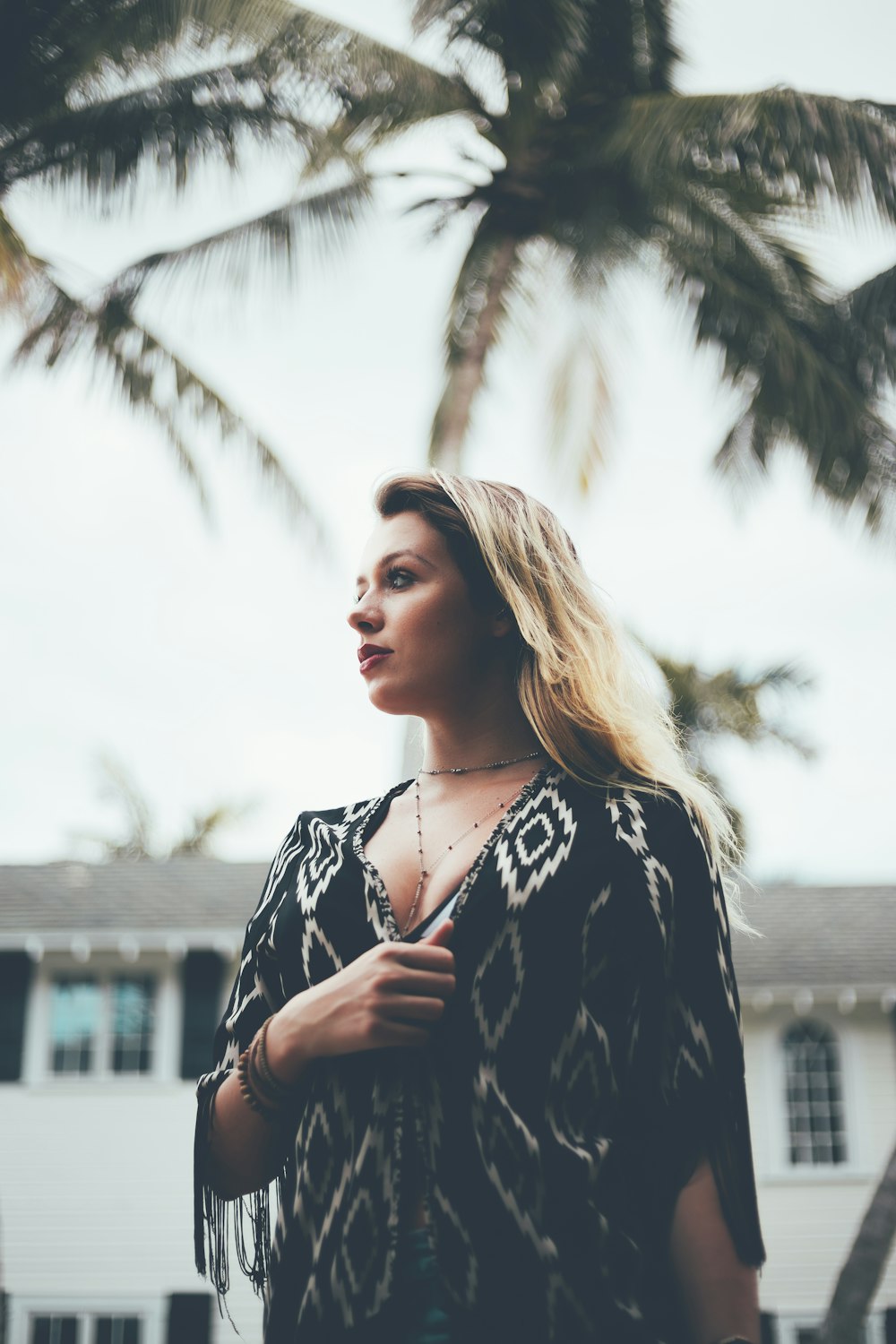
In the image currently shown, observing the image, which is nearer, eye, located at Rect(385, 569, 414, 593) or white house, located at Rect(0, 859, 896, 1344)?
eye, located at Rect(385, 569, 414, 593)

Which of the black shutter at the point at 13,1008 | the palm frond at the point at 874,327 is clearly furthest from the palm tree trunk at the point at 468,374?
the black shutter at the point at 13,1008

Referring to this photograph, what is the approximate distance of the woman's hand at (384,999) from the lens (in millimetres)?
1421

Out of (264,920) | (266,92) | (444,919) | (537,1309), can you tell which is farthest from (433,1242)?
(266,92)

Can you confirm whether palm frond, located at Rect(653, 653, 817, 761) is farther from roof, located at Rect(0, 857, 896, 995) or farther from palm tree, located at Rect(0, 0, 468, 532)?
palm tree, located at Rect(0, 0, 468, 532)

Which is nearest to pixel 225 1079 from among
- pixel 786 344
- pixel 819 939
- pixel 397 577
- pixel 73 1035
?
pixel 397 577

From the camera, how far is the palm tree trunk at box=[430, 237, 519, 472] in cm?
1039

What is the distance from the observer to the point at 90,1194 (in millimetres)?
13602

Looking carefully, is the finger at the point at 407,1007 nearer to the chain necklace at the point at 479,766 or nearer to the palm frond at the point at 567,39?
the chain necklace at the point at 479,766

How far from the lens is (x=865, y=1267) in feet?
33.7

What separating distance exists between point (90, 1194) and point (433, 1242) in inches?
546

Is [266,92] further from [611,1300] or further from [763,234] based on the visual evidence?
[611,1300]

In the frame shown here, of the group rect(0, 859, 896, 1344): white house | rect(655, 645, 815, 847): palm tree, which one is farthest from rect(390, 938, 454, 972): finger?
rect(655, 645, 815, 847): palm tree

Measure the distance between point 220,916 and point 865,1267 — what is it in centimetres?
777

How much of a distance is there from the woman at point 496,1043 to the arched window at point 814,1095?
13.5 m
